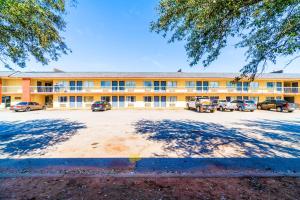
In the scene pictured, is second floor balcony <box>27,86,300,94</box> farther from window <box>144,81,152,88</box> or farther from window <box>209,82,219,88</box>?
window <box>209,82,219,88</box>

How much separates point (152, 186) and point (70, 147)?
4621mm

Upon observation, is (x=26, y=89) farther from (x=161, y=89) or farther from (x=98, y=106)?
(x=161, y=89)

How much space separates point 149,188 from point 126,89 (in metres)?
27.8

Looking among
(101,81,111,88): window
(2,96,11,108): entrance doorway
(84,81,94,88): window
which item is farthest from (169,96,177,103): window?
(2,96,11,108): entrance doorway

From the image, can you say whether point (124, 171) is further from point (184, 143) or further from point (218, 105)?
point (218, 105)

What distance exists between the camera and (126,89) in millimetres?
30625

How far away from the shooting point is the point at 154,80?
31.6m

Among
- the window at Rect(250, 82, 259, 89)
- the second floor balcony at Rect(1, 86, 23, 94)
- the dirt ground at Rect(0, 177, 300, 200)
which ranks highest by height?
the window at Rect(250, 82, 259, 89)

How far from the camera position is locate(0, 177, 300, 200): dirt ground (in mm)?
3197

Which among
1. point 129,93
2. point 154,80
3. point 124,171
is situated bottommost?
point 124,171

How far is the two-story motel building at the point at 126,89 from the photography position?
2966 centimetres

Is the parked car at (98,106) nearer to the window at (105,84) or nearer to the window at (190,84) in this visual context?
the window at (105,84)

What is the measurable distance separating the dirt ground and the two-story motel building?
26.5 m

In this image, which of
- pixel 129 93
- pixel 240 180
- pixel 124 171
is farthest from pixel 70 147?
pixel 129 93
